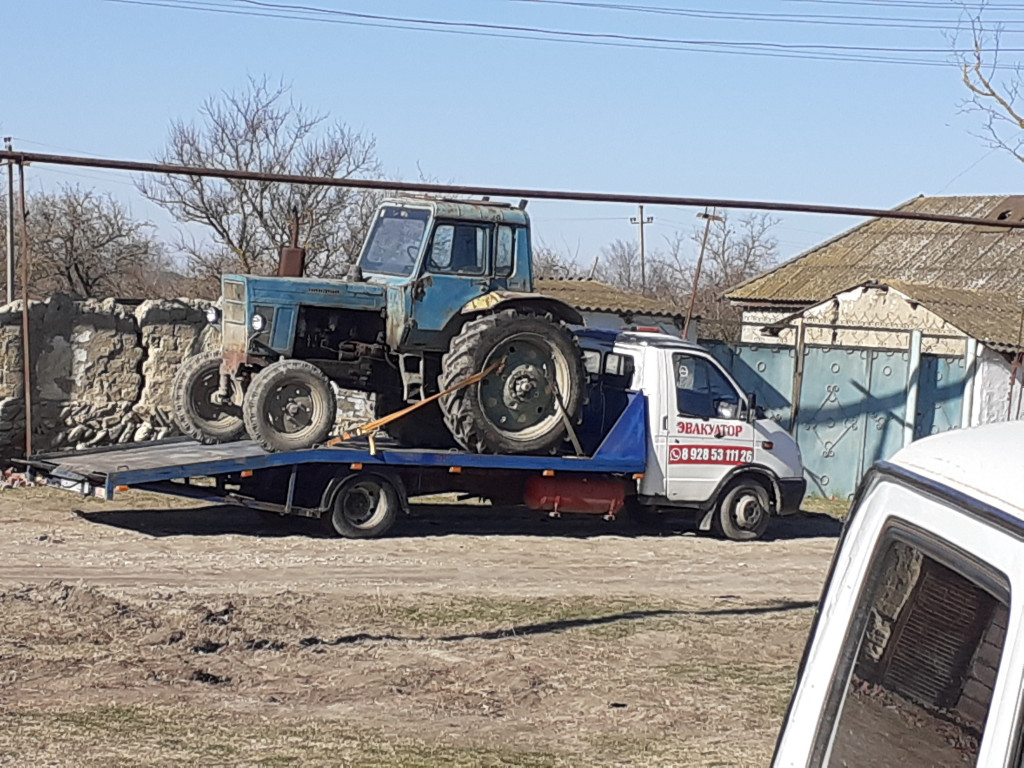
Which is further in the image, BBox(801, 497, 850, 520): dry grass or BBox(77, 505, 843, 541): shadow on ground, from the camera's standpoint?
BBox(801, 497, 850, 520): dry grass

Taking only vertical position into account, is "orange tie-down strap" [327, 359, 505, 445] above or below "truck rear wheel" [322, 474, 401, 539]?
above

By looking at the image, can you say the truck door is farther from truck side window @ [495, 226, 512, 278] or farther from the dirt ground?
truck side window @ [495, 226, 512, 278]

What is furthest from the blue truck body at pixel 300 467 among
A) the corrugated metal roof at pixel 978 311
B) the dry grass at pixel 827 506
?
the corrugated metal roof at pixel 978 311

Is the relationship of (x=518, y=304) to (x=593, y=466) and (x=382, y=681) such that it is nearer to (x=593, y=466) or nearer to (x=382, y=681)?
(x=593, y=466)

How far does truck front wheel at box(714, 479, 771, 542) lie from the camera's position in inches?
552

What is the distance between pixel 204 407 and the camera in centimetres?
1345

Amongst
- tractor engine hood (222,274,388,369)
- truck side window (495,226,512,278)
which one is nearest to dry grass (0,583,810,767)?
tractor engine hood (222,274,388,369)

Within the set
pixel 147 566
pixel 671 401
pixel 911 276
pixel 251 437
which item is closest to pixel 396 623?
pixel 147 566

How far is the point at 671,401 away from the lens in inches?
533

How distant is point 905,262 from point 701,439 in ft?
61.1

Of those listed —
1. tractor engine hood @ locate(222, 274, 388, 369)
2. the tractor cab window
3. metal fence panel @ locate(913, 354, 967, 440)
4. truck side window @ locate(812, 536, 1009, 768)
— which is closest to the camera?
truck side window @ locate(812, 536, 1009, 768)

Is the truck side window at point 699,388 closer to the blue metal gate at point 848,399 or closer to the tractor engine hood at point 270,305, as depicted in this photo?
the tractor engine hood at point 270,305

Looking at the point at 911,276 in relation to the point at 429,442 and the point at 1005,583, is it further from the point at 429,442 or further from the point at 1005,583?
the point at 1005,583

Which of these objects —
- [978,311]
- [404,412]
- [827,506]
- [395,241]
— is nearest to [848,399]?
[827,506]
